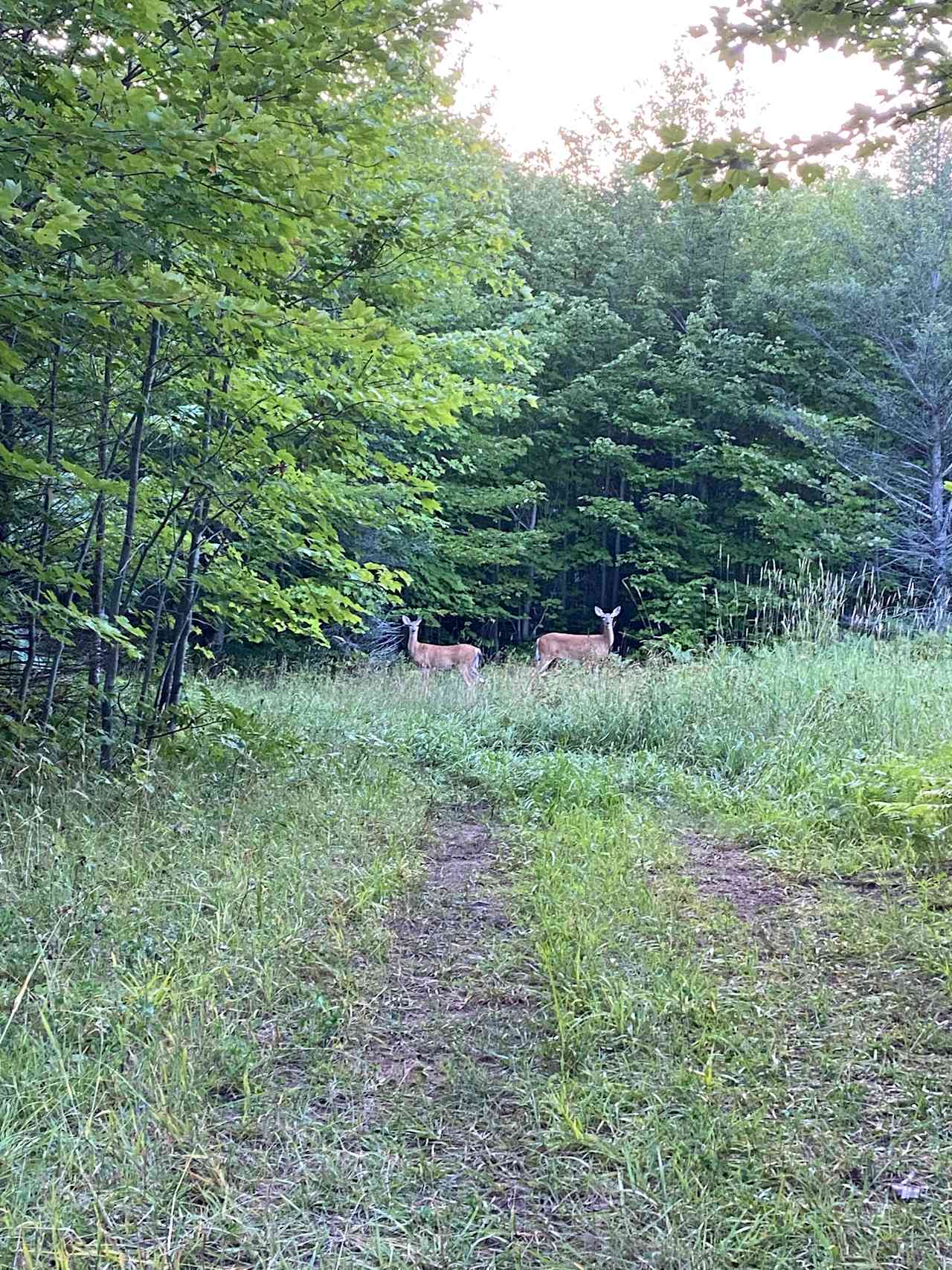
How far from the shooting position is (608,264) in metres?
18.1

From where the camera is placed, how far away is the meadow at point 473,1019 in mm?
1666

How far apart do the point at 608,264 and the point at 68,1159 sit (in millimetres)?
18628

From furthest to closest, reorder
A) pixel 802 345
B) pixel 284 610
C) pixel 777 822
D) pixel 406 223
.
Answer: pixel 802 345, pixel 284 610, pixel 406 223, pixel 777 822

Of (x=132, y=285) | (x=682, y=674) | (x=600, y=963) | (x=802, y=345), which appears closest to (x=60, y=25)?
(x=132, y=285)

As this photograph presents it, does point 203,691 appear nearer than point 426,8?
No

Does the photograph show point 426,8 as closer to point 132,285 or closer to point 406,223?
point 406,223

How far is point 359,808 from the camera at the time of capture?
442 cm

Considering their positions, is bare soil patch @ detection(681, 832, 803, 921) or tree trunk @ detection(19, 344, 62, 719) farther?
tree trunk @ detection(19, 344, 62, 719)

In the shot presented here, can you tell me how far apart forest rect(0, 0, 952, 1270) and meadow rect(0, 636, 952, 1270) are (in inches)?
0.5

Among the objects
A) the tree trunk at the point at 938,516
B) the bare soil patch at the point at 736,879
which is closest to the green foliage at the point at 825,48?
the bare soil patch at the point at 736,879

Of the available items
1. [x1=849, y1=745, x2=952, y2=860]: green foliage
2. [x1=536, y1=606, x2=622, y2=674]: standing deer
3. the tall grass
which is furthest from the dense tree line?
[x1=536, y1=606, x2=622, y2=674]: standing deer

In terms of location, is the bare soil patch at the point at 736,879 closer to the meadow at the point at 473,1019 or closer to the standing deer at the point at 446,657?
the meadow at the point at 473,1019

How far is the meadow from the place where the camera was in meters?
1.67

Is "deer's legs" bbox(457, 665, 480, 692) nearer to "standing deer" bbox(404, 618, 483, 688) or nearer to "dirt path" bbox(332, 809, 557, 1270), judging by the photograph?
"standing deer" bbox(404, 618, 483, 688)
